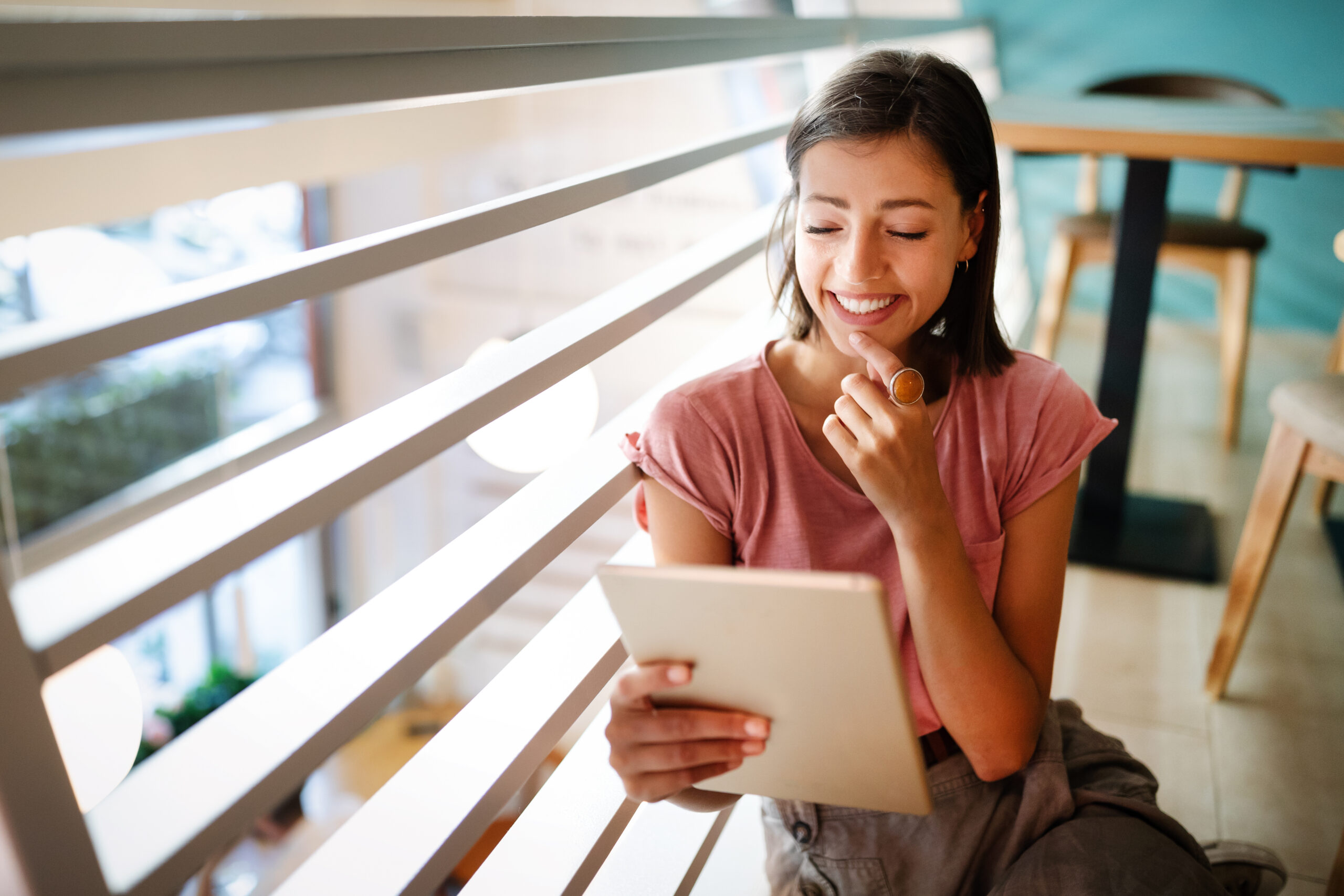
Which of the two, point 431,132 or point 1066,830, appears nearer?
point 1066,830

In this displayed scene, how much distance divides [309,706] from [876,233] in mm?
574

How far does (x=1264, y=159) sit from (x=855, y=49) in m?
0.69

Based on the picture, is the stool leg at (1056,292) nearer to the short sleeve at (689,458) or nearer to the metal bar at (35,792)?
the short sleeve at (689,458)

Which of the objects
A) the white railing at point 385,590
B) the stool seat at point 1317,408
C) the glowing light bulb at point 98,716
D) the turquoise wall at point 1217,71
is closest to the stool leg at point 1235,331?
the turquoise wall at point 1217,71

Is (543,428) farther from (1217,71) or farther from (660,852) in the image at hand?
(1217,71)

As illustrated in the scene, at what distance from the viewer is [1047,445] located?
90 cm

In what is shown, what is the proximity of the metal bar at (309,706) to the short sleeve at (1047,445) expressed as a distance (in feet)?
1.26

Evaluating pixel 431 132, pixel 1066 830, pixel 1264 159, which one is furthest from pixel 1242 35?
pixel 1066 830

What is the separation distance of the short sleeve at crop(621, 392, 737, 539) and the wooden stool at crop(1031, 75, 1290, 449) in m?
1.97

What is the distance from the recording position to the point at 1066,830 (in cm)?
83

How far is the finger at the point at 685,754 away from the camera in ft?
2.20

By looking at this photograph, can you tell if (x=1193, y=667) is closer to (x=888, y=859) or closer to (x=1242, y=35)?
(x=888, y=859)

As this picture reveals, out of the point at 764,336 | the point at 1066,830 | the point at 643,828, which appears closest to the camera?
the point at 1066,830

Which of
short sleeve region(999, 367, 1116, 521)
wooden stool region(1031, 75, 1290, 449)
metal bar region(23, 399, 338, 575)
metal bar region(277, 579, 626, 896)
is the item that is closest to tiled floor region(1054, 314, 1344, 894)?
wooden stool region(1031, 75, 1290, 449)
